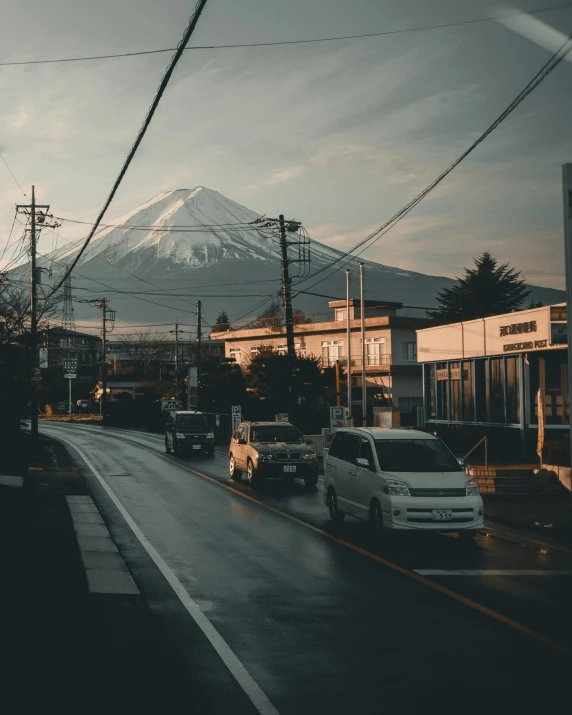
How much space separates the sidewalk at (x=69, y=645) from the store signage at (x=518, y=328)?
18.6 meters

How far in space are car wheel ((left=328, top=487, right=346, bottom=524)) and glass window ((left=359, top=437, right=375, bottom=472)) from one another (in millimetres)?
1469

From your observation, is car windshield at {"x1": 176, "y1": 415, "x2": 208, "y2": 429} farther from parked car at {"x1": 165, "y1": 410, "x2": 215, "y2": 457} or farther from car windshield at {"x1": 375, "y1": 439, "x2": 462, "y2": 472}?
car windshield at {"x1": 375, "y1": 439, "x2": 462, "y2": 472}

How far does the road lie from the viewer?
22.8 ft

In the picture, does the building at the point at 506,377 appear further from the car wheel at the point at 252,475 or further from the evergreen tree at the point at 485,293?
the evergreen tree at the point at 485,293

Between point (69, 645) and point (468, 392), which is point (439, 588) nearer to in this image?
point (69, 645)

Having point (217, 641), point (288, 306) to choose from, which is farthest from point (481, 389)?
point (217, 641)

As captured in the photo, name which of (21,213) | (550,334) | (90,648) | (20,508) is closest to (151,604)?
(90,648)

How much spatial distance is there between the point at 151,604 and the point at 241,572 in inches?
93.5

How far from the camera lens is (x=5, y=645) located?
814cm

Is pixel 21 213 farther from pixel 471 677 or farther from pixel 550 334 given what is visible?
pixel 471 677

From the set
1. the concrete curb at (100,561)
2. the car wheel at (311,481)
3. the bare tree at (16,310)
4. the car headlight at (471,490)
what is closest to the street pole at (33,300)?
the bare tree at (16,310)

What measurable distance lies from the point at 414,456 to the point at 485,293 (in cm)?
6608

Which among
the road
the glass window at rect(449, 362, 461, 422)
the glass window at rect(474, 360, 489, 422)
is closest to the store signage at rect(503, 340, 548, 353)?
the glass window at rect(474, 360, 489, 422)

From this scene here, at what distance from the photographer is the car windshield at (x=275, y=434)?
26.2m
